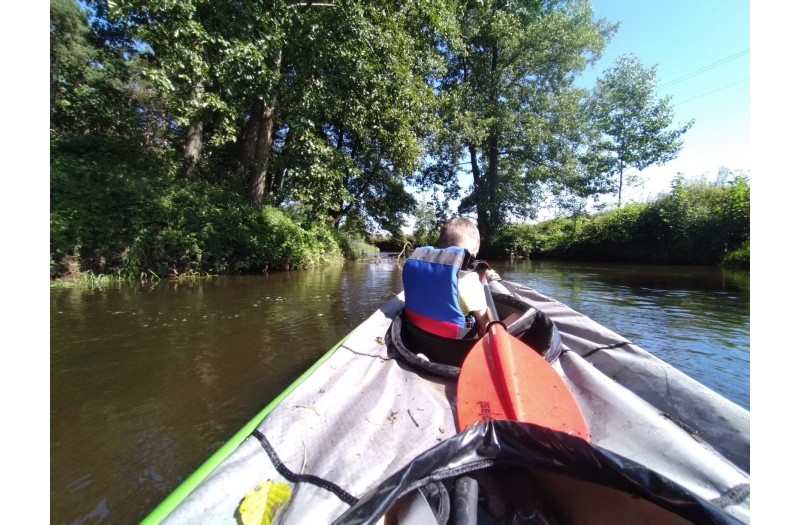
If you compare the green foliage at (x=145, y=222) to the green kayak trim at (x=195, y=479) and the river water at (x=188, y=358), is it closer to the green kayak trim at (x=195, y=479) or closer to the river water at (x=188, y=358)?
the river water at (x=188, y=358)

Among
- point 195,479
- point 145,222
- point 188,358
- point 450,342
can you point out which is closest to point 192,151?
point 145,222

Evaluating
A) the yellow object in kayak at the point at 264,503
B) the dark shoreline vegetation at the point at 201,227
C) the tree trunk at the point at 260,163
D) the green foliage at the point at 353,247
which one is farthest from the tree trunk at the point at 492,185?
the yellow object in kayak at the point at 264,503

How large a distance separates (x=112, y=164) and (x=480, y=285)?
10.8 m

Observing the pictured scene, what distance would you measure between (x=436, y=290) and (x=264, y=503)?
1.52m

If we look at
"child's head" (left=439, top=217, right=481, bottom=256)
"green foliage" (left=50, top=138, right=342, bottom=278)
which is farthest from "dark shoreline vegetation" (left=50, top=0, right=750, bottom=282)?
"child's head" (left=439, top=217, right=481, bottom=256)

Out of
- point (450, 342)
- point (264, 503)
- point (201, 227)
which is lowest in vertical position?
point (264, 503)

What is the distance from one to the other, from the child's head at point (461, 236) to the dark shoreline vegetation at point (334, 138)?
6.08 metres

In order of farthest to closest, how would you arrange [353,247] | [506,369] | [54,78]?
[353,247] < [54,78] < [506,369]

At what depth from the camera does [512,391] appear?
160 cm

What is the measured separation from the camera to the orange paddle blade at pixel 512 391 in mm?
1491

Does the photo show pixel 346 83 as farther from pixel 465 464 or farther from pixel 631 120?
pixel 631 120

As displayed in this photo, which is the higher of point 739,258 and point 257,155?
point 257,155

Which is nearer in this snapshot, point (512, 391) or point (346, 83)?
point (512, 391)

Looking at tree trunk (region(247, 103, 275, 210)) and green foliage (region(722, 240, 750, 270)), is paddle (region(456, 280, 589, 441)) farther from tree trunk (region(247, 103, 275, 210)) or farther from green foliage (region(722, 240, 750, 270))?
green foliage (region(722, 240, 750, 270))
